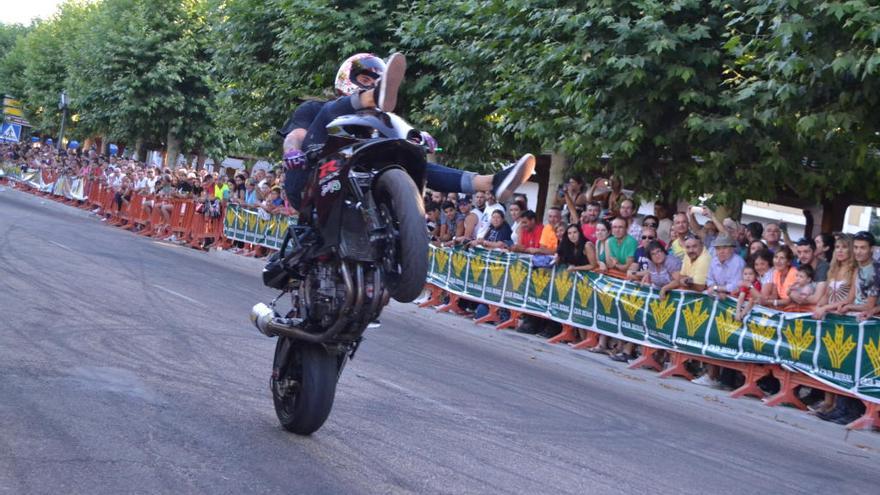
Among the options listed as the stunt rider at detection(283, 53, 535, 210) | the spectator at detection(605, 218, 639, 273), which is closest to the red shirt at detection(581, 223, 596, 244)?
the spectator at detection(605, 218, 639, 273)

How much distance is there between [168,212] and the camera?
94.9 ft

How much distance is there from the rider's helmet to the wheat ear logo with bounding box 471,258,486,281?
10715mm

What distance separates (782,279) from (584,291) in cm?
314

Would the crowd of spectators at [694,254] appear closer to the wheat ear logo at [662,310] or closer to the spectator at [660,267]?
the spectator at [660,267]

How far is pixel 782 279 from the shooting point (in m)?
12.3

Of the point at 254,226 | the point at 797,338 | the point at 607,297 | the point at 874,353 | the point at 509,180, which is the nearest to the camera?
the point at 509,180

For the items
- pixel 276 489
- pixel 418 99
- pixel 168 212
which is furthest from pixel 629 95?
pixel 168 212

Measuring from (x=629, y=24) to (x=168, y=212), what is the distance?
1755 cm

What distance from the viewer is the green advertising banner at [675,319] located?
10977 mm

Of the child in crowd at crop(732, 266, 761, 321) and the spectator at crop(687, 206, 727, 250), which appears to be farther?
the spectator at crop(687, 206, 727, 250)

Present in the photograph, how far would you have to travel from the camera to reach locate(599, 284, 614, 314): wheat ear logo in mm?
14242

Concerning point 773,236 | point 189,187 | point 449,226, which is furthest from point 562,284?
point 189,187

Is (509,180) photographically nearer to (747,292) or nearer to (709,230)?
(747,292)

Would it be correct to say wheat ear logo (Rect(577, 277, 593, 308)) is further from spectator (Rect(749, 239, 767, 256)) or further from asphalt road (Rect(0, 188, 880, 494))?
spectator (Rect(749, 239, 767, 256))
